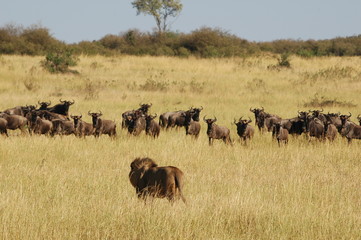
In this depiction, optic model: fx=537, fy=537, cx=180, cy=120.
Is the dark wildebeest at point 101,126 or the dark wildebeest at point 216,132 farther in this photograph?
the dark wildebeest at point 101,126

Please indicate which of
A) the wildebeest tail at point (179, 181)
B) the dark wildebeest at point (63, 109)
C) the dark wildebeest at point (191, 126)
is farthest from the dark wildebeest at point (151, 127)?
the wildebeest tail at point (179, 181)

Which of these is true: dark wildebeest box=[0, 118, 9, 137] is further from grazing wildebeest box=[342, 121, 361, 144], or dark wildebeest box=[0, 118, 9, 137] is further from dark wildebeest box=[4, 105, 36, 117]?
grazing wildebeest box=[342, 121, 361, 144]

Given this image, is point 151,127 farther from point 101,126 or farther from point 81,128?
point 81,128

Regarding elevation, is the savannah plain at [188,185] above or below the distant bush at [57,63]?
below

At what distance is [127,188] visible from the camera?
8.79m

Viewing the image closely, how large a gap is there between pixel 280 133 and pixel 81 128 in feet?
19.4

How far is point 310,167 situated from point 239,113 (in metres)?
10.6

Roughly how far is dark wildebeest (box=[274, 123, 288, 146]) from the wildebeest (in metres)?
1.25

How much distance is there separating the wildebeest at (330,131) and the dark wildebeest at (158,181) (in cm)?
987

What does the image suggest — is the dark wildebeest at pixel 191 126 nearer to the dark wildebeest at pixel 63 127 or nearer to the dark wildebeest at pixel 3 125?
the dark wildebeest at pixel 63 127

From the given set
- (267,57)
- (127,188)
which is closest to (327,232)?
(127,188)

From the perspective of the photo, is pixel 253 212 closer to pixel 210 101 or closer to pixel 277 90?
pixel 210 101

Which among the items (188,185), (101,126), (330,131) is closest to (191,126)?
(101,126)

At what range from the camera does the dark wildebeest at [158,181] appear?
22.7 ft
